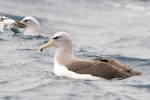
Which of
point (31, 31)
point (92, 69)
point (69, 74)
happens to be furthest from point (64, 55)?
point (31, 31)

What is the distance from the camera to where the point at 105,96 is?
1262cm

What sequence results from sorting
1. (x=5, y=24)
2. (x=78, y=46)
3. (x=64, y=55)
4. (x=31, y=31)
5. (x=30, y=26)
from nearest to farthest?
(x=64, y=55), (x=78, y=46), (x=31, y=31), (x=30, y=26), (x=5, y=24)

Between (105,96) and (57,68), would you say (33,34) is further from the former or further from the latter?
(105,96)

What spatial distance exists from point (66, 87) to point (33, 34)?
865 centimetres

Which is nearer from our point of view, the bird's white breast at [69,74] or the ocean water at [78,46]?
the ocean water at [78,46]

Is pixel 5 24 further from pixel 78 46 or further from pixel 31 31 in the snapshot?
pixel 78 46

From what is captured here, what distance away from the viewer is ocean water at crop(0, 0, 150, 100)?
12.9m

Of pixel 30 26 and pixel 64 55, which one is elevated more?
pixel 30 26

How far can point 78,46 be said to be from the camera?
2091 centimetres

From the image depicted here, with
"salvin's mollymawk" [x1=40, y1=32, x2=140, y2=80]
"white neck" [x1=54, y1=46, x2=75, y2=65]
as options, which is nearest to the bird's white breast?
"salvin's mollymawk" [x1=40, y1=32, x2=140, y2=80]

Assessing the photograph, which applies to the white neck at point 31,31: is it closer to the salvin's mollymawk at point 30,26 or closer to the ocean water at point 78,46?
the salvin's mollymawk at point 30,26

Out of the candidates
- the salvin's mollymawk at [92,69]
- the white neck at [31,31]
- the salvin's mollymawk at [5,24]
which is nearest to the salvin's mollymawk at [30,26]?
the white neck at [31,31]

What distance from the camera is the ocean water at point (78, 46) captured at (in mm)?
12891

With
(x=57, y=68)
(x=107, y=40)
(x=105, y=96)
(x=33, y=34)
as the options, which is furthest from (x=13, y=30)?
(x=105, y=96)
